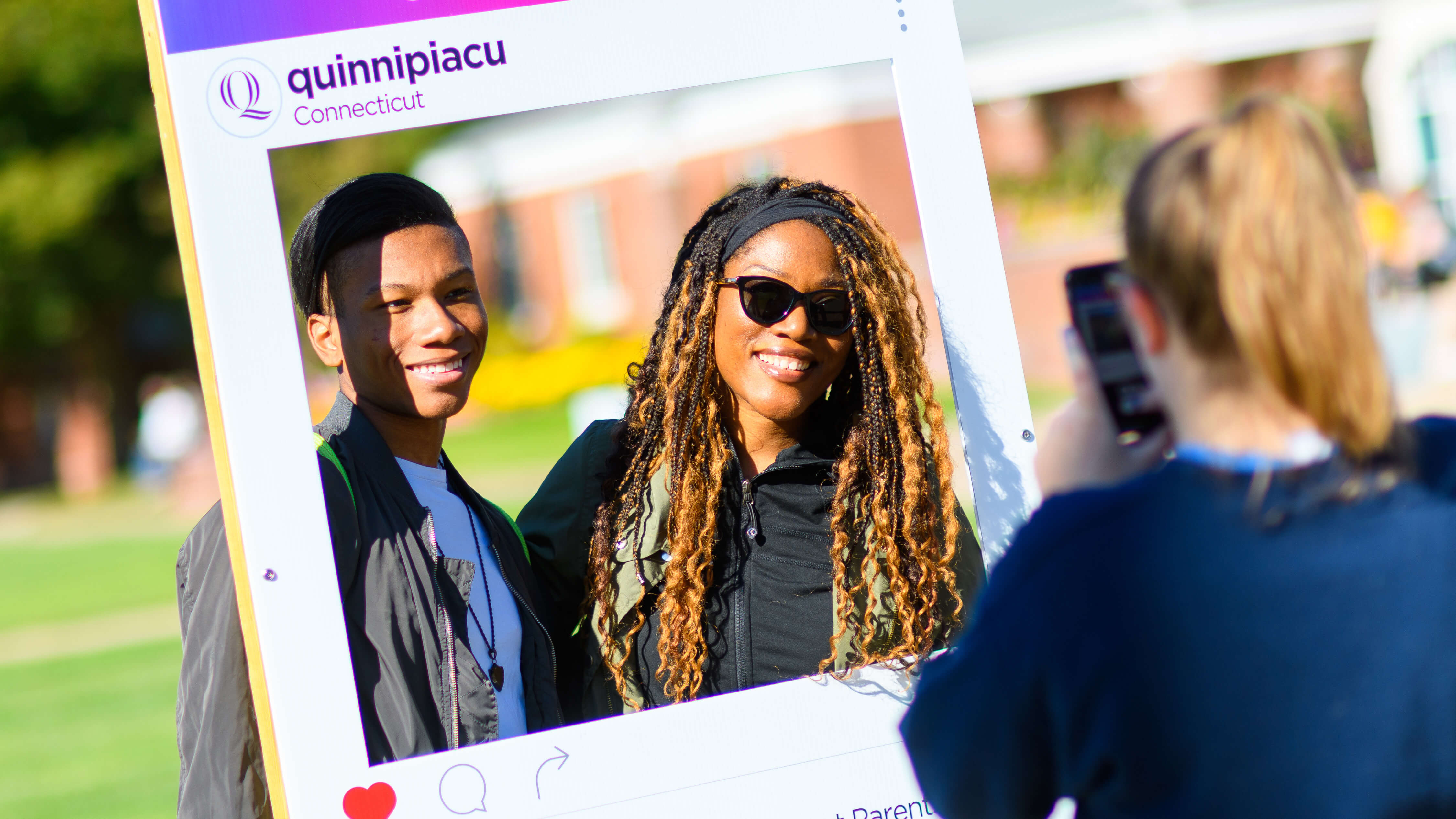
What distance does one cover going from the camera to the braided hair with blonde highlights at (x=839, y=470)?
224cm

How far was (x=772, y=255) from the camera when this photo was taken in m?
2.40

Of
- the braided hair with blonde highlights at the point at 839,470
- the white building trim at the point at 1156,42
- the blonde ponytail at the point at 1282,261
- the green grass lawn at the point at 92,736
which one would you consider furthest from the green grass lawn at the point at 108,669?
the white building trim at the point at 1156,42

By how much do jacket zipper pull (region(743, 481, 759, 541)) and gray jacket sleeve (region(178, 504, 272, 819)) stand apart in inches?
37.7

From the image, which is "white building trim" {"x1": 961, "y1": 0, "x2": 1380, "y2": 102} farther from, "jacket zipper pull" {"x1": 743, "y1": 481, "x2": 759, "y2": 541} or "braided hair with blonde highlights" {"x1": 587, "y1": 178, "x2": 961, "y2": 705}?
"jacket zipper pull" {"x1": 743, "y1": 481, "x2": 759, "y2": 541}

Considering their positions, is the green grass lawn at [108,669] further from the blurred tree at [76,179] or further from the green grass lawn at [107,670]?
the blurred tree at [76,179]

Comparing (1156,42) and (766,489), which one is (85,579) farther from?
(1156,42)

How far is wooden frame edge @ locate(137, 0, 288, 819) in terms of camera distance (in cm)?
194

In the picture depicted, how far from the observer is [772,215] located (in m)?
2.43

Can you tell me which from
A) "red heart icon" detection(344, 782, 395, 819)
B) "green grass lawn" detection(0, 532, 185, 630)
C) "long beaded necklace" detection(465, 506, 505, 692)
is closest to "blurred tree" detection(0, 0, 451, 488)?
"green grass lawn" detection(0, 532, 185, 630)

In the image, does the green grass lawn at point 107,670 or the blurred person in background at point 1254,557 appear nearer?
the blurred person in background at point 1254,557

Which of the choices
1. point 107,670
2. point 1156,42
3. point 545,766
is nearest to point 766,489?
point 545,766

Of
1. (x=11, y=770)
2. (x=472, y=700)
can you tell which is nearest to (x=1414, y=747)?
(x=472, y=700)

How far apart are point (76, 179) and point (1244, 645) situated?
31.1 meters

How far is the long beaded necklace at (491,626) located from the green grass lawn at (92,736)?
197 inches
